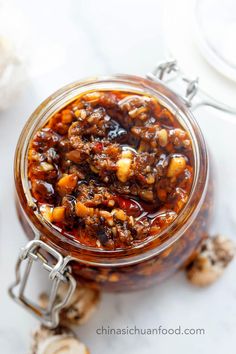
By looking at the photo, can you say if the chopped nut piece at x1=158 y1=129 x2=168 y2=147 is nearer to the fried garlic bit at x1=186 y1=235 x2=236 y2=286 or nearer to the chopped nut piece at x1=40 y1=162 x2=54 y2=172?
the chopped nut piece at x1=40 y1=162 x2=54 y2=172

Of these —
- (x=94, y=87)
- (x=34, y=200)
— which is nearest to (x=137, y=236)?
(x=34, y=200)

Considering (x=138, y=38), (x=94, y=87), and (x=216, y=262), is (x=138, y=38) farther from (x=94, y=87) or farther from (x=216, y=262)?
(x=216, y=262)

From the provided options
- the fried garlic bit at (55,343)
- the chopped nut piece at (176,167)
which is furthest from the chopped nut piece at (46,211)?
the fried garlic bit at (55,343)

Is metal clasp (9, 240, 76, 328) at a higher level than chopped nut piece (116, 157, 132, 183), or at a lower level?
lower

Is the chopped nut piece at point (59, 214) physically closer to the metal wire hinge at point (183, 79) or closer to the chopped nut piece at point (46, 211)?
the chopped nut piece at point (46, 211)

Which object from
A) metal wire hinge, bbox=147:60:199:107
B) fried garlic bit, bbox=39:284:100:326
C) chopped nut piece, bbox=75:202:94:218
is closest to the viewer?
chopped nut piece, bbox=75:202:94:218

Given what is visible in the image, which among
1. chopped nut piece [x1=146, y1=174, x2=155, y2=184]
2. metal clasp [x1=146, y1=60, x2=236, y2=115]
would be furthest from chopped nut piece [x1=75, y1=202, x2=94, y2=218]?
metal clasp [x1=146, y1=60, x2=236, y2=115]
